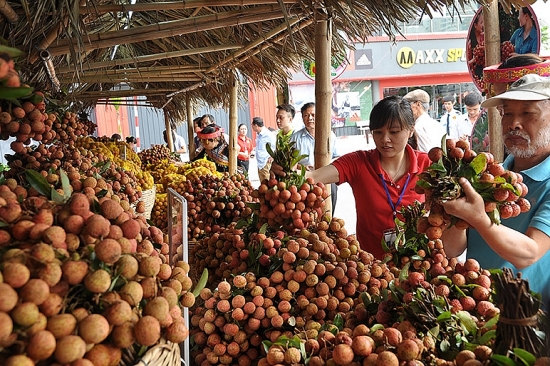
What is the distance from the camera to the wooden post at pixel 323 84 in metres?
2.48

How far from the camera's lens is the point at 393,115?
2291 mm

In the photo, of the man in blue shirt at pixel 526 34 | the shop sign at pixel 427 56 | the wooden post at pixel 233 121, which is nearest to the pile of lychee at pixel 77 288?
the man in blue shirt at pixel 526 34

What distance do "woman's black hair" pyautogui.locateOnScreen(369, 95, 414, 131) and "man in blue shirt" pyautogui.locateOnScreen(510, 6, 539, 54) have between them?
3.58 feet

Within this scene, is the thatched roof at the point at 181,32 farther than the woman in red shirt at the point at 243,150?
No

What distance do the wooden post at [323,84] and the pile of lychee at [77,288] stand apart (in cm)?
165

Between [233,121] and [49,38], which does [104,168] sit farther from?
[233,121]

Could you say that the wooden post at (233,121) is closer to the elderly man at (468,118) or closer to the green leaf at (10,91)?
the elderly man at (468,118)

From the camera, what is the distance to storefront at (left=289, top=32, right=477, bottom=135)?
13359 mm

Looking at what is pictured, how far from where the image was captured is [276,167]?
2098mm

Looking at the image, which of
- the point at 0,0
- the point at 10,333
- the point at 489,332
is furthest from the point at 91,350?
the point at 0,0

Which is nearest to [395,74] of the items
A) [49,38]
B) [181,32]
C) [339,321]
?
[181,32]

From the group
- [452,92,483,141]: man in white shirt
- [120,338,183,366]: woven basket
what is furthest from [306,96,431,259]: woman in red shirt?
[452,92,483,141]: man in white shirt

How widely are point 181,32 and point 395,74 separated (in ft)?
39.8

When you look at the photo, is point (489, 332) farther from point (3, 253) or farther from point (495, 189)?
point (3, 253)
